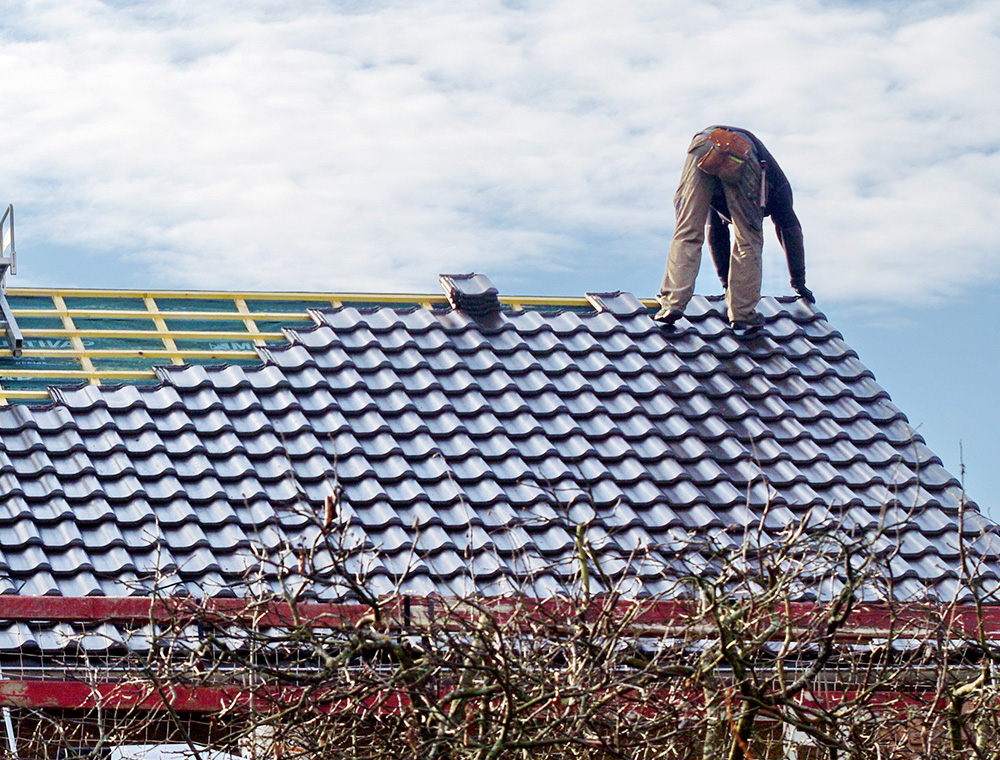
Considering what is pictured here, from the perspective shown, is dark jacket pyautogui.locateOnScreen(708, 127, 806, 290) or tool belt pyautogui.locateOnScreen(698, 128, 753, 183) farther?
dark jacket pyautogui.locateOnScreen(708, 127, 806, 290)

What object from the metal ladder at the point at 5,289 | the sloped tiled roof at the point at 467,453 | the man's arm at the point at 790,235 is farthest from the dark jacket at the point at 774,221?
the metal ladder at the point at 5,289

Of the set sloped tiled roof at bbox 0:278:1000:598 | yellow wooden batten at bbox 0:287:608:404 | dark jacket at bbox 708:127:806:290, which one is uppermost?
dark jacket at bbox 708:127:806:290

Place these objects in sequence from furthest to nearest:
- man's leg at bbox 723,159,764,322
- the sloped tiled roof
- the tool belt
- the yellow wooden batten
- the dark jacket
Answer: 1. the dark jacket
2. man's leg at bbox 723,159,764,322
3. the tool belt
4. the yellow wooden batten
5. the sloped tiled roof

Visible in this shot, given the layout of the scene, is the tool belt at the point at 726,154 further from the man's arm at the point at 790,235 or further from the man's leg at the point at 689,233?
the man's arm at the point at 790,235

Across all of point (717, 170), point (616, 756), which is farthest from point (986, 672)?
point (717, 170)

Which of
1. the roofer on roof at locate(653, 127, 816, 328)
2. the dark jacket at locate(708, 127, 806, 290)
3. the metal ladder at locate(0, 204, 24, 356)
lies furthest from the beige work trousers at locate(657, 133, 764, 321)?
the metal ladder at locate(0, 204, 24, 356)

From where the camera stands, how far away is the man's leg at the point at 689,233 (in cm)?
1160

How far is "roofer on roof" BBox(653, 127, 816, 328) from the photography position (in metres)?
11.4

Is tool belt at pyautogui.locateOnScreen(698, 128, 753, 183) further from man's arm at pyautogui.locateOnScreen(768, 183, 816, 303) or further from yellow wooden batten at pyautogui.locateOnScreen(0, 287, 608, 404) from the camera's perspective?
yellow wooden batten at pyautogui.locateOnScreen(0, 287, 608, 404)

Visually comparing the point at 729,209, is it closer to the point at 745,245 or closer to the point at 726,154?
the point at 745,245

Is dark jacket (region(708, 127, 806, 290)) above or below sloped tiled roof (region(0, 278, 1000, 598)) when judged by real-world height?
above

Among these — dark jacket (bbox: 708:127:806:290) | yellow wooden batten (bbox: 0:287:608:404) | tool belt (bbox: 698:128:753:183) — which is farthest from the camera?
dark jacket (bbox: 708:127:806:290)

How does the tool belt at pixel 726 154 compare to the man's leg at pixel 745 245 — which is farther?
the man's leg at pixel 745 245

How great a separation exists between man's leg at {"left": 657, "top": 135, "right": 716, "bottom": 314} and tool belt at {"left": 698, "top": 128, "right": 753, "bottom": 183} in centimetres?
14
